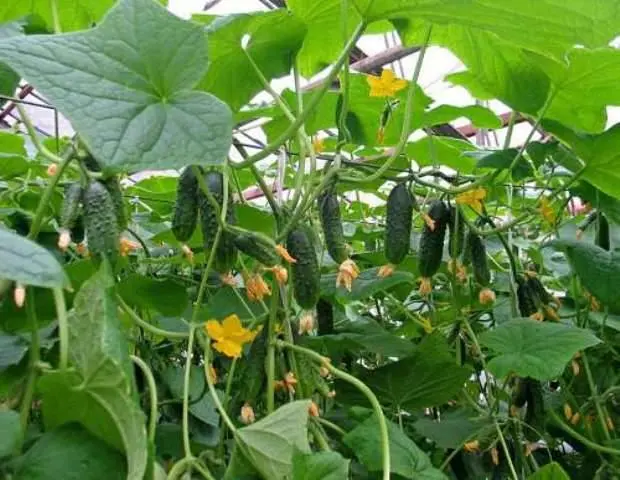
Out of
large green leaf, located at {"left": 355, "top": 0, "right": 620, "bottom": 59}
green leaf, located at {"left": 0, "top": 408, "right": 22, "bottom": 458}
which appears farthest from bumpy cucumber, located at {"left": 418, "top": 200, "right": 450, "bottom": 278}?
green leaf, located at {"left": 0, "top": 408, "right": 22, "bottom": 458}

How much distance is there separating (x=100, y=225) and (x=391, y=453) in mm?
344

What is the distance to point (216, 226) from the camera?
28.9 inches

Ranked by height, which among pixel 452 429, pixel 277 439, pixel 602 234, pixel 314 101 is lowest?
pixel 452 429

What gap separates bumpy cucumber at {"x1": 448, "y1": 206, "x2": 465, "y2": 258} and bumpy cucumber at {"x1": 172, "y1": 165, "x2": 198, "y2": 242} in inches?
13.0

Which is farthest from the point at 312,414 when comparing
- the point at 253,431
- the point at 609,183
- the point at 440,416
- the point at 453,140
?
the point at 453,140

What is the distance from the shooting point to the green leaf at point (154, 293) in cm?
89

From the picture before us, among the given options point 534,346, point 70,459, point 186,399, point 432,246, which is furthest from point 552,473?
point 70,459

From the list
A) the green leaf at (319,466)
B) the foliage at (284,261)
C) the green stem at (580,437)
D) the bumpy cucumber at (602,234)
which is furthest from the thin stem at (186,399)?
the bumpy cucumber at (602,234)

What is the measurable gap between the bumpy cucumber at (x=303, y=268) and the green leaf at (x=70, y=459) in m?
0.23

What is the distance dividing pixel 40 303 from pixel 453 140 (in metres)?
0.77

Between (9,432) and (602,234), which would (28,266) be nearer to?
(9,432)

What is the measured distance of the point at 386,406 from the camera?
3.40ft

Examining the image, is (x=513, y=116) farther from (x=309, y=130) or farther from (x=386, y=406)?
(x=386, y=406)

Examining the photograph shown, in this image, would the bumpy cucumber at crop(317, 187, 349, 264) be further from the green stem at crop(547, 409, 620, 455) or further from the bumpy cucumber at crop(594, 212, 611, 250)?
the bumpy cucumber at crop(594, 212, 611, 250)
